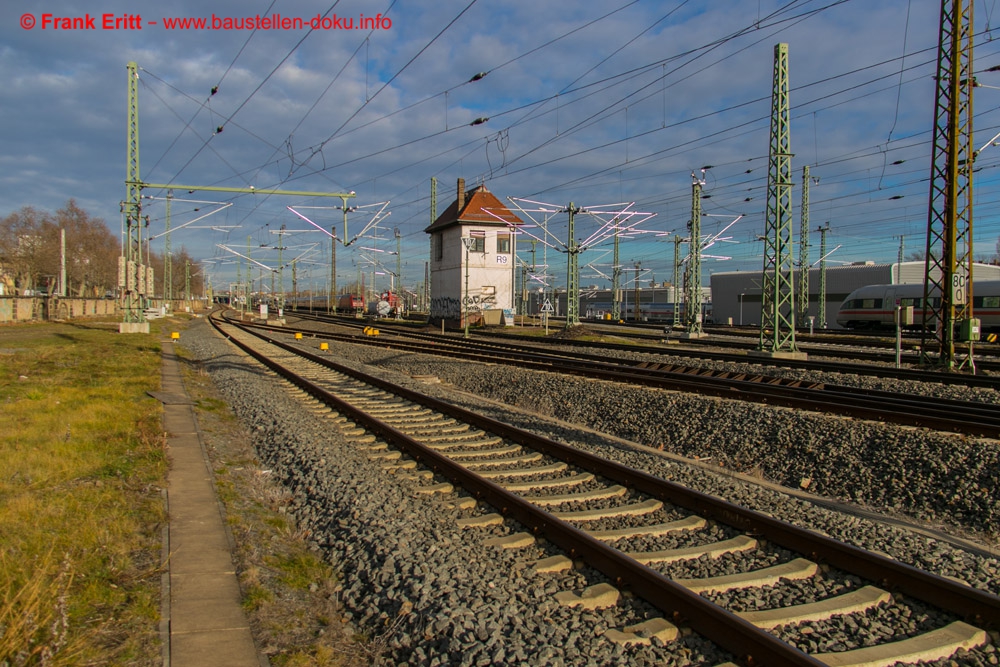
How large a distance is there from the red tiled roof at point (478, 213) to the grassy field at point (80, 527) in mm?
38684

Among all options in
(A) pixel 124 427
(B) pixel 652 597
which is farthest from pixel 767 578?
(A) pixel 124 427

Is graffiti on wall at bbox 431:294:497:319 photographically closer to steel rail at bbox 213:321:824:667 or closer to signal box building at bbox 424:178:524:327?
signal box building at bbox 424:178:524:327

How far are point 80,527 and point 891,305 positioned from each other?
167 ft

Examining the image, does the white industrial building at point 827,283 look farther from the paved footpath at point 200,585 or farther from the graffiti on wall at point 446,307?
the paved footpath at point 200,585

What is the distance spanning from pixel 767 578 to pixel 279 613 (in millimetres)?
3619

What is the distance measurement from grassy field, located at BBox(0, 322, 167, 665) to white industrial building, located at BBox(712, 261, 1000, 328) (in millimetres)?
54190

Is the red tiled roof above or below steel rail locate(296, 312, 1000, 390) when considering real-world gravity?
above

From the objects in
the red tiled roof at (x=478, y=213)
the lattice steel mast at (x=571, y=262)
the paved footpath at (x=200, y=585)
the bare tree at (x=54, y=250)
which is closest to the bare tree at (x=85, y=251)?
the bare tree at (x=54, y=250)

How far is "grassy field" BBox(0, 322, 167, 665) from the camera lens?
3.80 meters

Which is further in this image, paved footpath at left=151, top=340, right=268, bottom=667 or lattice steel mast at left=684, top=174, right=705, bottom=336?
lattice steel mast at left=684, top=174, right=705, bottom=336

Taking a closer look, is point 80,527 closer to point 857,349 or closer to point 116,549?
point 116,549

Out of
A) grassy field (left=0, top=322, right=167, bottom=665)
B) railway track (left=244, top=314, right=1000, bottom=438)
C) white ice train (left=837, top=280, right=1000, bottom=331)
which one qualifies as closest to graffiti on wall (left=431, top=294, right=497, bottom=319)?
white ice train (left=837, top=280, right=1000, bottom=331)

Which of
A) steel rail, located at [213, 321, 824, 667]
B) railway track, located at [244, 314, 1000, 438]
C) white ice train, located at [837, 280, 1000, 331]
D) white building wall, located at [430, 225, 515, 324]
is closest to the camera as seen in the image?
steel rail, located at [213, 321, 824, 667]

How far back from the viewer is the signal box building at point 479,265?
50.2m
